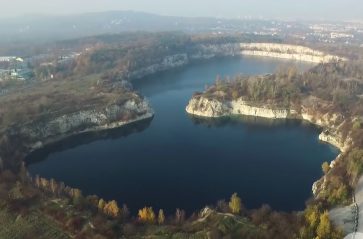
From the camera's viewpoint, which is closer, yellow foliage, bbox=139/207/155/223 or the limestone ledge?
yellow foliage, bbox=139/207/155/223

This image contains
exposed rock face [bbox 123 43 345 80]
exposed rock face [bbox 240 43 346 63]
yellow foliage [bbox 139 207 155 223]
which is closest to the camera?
yellow foliage [bbox 139 207 155 223]

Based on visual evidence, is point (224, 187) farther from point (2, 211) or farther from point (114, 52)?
point (114, 52)

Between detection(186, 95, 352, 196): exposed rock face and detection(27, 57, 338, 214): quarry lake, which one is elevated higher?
detection(186, 95, 352, 196): exposed rock face

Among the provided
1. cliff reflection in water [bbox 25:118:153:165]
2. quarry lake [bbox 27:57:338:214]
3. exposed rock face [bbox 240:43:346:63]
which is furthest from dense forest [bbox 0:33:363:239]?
exposed rock face [bbox 240:43:346:63]

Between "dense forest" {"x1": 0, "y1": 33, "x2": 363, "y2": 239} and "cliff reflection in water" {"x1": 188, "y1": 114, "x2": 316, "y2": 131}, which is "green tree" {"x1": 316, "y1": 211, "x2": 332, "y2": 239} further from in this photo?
"cliff reflection in water" {"x1": 188, "y1": 114, "x2": 316, "y2": 131}

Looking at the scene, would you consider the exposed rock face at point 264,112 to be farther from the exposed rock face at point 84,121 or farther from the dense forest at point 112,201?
the exposed rock face at point 84,121

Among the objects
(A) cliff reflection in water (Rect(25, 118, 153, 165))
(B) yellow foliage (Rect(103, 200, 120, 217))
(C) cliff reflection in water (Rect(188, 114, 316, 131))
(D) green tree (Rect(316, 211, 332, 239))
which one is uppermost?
(D) green tree (Rect(316, 211, 332, 239))

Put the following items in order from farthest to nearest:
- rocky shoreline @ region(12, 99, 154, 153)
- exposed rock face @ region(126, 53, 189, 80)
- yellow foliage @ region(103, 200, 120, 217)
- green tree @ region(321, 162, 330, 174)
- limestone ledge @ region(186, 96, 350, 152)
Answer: exposed rock face @ region(126, 53, 189, 80)
limestone ledge @ region(186, 96, 350, 152)
rocky shoreline @ region(12, 99, 154, 153)
green tree @ region(321, 162, 330, 174)
yellow foliage @ region(103, 200, 120, 217)

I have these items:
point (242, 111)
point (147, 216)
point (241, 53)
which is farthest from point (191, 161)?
point (241, 53)
